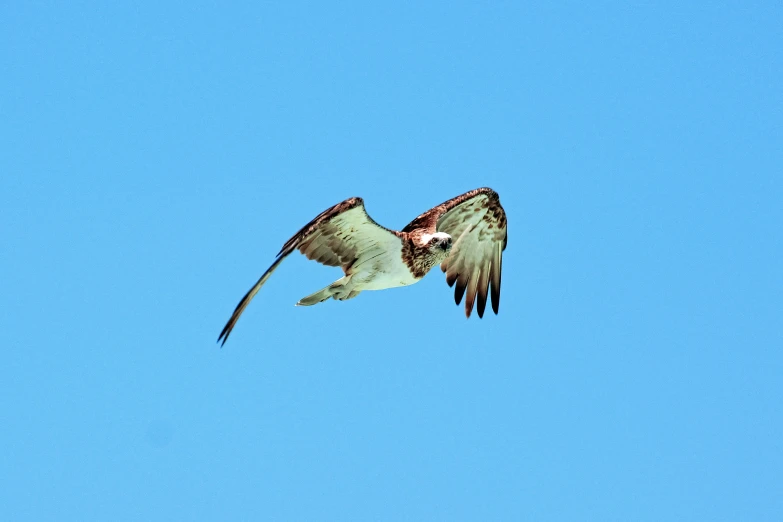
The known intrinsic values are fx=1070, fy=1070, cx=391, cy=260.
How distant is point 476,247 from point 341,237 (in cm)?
512

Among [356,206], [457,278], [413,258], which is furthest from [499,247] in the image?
[356,206]

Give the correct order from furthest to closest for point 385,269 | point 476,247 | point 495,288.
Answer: point 495,288 → point 476,247 → point 385,269

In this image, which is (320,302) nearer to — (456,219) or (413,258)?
(413,258)

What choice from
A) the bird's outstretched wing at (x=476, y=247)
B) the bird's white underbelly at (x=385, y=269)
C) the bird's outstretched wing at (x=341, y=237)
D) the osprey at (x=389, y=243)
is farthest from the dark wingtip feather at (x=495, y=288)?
the bird's outstretched wing at (x=341, y=237)

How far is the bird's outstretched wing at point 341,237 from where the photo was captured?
61.5 ft

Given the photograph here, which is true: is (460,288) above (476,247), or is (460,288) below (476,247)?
below

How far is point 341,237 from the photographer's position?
19.9 m

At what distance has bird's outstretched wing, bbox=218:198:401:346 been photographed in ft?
61.5

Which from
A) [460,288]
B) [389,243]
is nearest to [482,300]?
[460,288]

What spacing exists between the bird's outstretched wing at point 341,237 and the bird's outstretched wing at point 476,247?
9.94ft

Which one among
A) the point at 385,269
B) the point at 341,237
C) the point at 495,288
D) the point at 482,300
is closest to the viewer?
Result: the point at 341,237

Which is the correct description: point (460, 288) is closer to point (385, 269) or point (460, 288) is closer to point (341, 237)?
point (385, 269)

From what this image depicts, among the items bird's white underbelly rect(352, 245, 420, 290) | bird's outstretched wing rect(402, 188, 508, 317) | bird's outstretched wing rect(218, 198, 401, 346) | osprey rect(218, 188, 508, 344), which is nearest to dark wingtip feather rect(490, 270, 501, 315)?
bird's outstretched wing rect(402, 188, 508, 317)

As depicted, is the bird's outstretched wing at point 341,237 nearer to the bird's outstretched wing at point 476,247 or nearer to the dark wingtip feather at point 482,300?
the bird's outstretched wing at point 476,247
